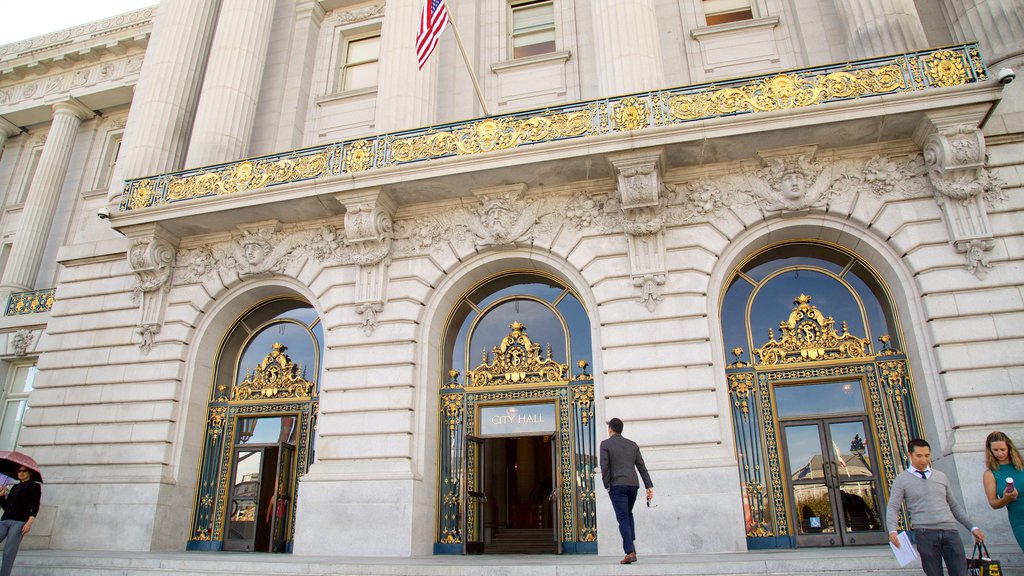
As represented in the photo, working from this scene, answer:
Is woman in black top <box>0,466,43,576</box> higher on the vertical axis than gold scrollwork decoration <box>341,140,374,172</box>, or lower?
lower

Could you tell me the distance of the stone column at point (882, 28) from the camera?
42.3 ft

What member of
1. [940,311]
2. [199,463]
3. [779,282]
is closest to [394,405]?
[199,463]

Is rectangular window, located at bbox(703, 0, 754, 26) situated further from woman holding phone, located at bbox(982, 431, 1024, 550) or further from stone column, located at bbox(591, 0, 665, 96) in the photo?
woman holding phone, located at bbox(982, 431, 1024, 550)

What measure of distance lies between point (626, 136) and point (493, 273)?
415 cm

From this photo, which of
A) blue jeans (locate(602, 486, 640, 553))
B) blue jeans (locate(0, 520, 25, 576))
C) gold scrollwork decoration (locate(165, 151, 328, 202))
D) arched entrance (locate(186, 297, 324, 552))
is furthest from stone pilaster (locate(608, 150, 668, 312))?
blue jeans (locate(0, 520, 25, 576))

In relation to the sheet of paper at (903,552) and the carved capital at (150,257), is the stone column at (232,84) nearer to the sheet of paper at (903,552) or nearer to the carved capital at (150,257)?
the carved capital at (150,257)

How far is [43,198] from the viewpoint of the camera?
79.8ft

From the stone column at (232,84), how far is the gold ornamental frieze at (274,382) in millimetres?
4962

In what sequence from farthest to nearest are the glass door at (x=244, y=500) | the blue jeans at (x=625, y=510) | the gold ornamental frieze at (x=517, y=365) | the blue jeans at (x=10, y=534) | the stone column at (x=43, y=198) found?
1. the stone column at (x=43, y=198)
2. the glass door at (x=244, y=500)
3. the gold ornamental frieze at (x=517, y=365)
4. the blue jeans at (x=10, y=534)
5. the blue jeans at (x=625, y=510)

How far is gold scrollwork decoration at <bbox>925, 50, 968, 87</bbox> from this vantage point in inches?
451

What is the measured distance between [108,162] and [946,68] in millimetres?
26483

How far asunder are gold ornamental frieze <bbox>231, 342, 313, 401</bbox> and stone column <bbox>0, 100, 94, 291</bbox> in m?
13.9

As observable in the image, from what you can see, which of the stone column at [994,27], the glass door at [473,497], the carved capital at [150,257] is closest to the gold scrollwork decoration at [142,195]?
the carved capital at [150,257]

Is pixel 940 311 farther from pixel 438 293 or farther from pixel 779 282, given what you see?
pixel 438 293
